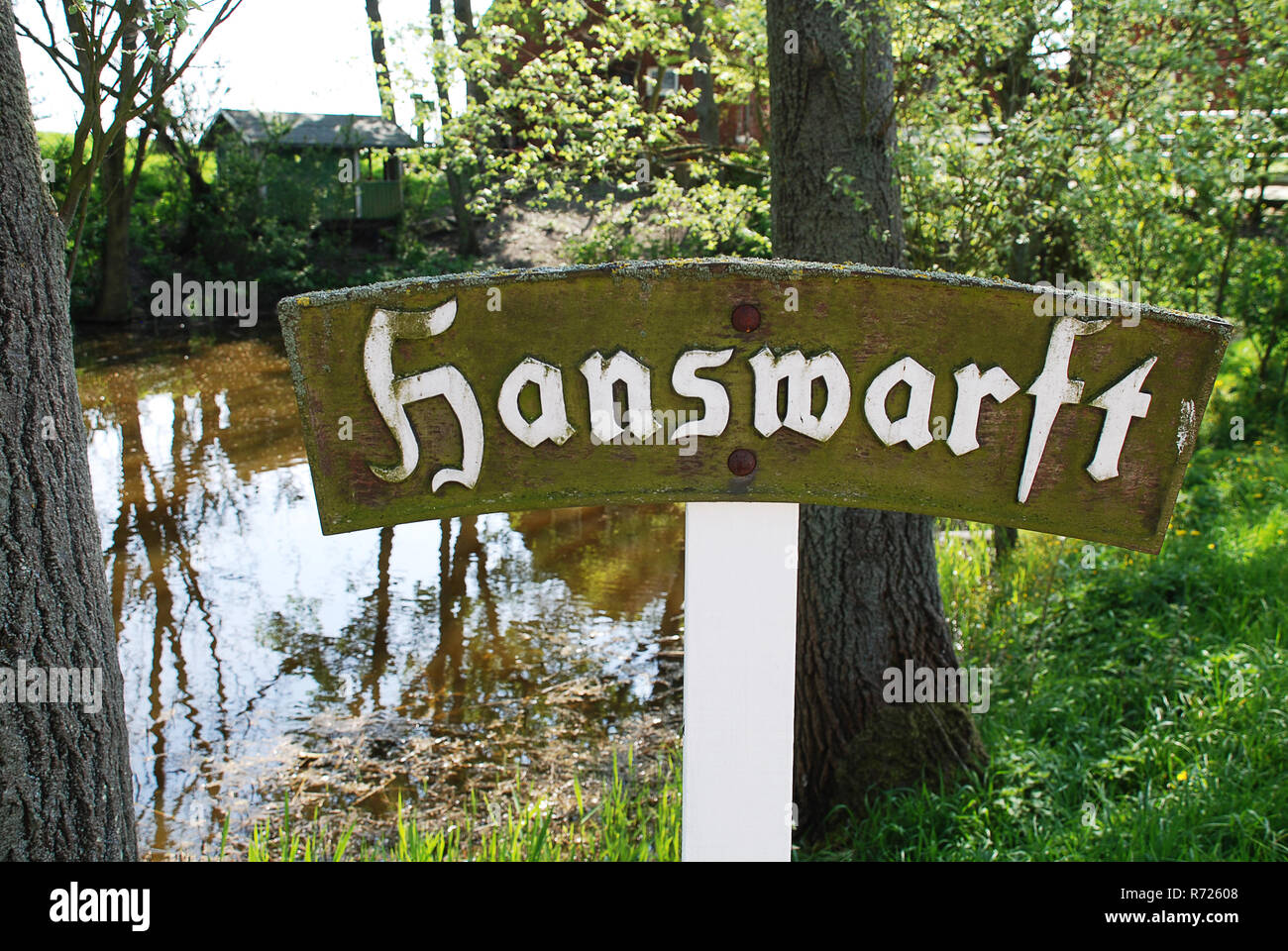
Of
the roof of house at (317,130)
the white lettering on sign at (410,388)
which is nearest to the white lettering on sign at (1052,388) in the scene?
the white lettering on sign at (410,388)

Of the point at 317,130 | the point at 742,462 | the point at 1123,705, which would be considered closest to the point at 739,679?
the point at 742,462

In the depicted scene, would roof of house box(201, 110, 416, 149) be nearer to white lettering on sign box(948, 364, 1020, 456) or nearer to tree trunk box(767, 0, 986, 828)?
tree trunk box(767, 0, 986, 828)

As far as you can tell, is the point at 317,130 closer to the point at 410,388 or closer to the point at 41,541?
the point at 41,541

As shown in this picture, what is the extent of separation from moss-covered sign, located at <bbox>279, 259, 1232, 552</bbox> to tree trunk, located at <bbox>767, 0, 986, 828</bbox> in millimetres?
2676

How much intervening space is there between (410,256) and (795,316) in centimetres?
2057

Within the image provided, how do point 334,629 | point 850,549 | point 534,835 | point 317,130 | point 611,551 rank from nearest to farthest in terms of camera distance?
point 534,835, point 850,549, point 334,629, point 611,551, point 317,130

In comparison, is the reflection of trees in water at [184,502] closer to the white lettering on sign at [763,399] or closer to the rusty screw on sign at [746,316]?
the white lettering on sign at [763,399]

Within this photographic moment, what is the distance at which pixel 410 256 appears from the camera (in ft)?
70.6

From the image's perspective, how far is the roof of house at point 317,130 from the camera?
2366cm

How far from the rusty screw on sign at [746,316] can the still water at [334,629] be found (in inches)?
170

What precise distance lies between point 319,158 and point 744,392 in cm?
2347

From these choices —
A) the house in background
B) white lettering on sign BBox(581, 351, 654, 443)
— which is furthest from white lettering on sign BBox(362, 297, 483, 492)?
the house in background

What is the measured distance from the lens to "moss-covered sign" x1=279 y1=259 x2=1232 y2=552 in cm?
192

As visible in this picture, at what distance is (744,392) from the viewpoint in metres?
1.99
